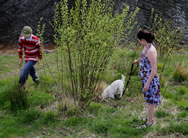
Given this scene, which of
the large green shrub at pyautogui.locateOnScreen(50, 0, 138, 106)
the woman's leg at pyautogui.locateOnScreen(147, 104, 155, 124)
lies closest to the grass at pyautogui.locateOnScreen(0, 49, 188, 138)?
the woman's leg at pyautogui.locateOnScreen(147, 104, 155, 124)

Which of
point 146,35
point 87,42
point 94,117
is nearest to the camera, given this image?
point 146,35

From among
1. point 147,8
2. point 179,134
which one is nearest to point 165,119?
point 179,134

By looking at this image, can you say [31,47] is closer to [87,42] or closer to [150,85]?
[87,42]

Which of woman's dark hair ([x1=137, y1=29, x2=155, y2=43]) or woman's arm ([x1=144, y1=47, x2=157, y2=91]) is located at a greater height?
woman's dark hair ([x1=137, y1=29, x2=155, y2=43])

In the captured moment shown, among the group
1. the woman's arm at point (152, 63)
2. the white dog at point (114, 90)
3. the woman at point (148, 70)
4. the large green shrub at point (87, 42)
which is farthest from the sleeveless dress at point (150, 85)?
the white dog at point (114, 90)

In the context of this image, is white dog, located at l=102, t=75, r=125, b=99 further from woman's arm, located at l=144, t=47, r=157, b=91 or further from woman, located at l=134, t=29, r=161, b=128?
woman's arm, located at l=144, t=47, r=157, b=91

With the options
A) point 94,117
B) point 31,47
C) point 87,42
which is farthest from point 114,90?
point 31,47

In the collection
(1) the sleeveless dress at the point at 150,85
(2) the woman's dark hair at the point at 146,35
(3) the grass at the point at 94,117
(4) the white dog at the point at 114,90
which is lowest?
(3) the grass at the point at 94,117

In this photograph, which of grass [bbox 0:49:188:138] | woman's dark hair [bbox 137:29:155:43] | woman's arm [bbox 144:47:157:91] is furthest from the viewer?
grass [bbox 0:49:188:138]

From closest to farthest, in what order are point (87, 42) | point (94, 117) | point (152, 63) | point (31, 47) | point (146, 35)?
point (152, 63)
point (146, 35)
point (87, 42)
point (94, 117)
point (31, 47)

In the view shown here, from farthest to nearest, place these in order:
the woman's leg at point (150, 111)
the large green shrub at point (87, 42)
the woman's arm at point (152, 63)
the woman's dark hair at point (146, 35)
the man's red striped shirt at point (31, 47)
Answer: the man's red striped shirt at point (31, 47)
the large green shrub at point (87, 42)
the woman's leg at point (150, 111)
the woman's dark hair at point (146, 35)
the woman's arm at point (152, 63)

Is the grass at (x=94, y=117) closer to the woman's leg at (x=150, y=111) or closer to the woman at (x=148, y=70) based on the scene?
the woman's leg at (x=150, y=111)

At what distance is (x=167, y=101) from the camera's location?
16.5 feet

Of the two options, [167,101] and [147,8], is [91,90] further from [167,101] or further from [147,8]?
[147,8]
